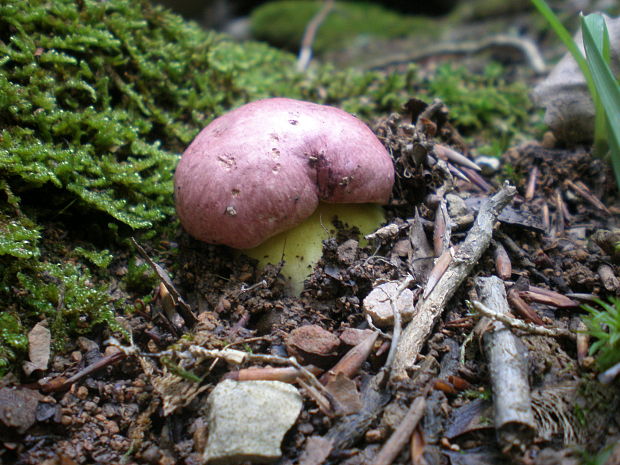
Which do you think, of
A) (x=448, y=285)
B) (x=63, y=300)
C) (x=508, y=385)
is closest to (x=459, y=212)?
(x=448, y=285)

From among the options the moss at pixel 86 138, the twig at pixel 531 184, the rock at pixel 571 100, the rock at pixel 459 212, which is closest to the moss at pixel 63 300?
the moss at pixel 86 138

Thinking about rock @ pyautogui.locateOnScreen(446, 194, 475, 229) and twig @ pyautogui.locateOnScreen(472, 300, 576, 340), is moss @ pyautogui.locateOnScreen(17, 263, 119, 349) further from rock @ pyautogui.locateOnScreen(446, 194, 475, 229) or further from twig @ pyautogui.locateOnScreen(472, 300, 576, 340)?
rock @ pyautogui.locateOnScreen(446, 194, 475, 229)

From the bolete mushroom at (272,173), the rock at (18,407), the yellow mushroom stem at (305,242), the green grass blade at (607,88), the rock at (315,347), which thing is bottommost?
the rock at (18,407)

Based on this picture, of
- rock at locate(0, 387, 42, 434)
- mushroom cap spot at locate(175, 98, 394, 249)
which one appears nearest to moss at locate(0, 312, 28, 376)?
rock at locate(0, 387, 42, 434)

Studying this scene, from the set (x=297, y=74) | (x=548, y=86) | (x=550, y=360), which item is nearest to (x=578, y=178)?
(x=548, y=86)

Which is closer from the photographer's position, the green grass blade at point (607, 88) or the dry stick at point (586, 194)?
the green grass blade at point (607, 88)

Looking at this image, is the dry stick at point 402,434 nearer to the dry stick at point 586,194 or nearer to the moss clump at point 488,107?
the dry stick at point 586,194

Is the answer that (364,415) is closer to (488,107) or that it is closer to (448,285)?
(448,285)
